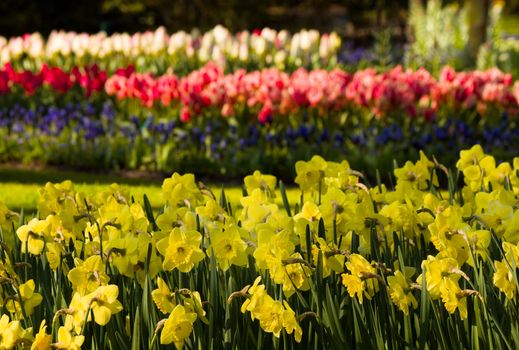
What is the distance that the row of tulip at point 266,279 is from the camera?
8.45 ft

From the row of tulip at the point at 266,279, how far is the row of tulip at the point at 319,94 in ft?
15.2

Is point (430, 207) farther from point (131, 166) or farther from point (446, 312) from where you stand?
point (131, 166)

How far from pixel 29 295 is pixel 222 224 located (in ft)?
2.62

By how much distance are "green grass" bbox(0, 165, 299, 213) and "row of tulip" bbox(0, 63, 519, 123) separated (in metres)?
0.76

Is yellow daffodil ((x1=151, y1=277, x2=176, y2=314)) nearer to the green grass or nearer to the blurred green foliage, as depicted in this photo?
the green grass

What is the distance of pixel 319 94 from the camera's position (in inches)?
315

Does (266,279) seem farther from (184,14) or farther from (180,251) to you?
(184,14)

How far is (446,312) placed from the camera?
110 inches

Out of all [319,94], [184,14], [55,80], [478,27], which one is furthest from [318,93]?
[184,14]

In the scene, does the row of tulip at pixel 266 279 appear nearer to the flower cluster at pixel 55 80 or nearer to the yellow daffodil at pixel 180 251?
the yellow daffodil at pixel 180 251

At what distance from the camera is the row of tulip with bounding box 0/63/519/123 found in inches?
318

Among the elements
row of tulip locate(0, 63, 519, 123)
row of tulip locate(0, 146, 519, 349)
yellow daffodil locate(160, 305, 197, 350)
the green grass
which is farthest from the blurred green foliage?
yellow daffodil locate(160, 305, 197, 350)

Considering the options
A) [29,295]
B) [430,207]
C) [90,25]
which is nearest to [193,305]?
[29,295]

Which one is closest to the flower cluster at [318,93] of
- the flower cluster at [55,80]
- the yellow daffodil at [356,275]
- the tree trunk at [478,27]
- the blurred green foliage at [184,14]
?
the flower cluster at [55,80]
